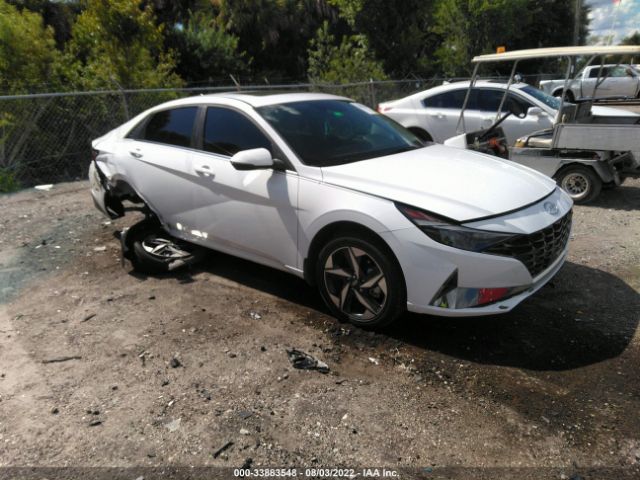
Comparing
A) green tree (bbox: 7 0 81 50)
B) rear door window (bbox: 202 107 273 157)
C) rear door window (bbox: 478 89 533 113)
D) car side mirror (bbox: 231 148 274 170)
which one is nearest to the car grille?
car side mirror (bbox: 231 148 274 170)

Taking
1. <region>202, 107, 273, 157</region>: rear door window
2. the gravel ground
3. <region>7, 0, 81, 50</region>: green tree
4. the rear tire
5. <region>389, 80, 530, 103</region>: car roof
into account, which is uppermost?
<region>7, 0, 81, 50</region>: green tree

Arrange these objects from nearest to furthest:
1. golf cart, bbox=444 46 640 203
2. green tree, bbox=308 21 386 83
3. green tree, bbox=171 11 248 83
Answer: golf cart, bbox=444 46 640 203, green tree, bbox=308 21 386 83, green tree, bbox=171 11 248 83

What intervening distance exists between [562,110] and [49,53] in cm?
921

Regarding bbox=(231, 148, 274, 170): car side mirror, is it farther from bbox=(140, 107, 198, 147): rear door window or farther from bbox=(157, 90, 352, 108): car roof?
bbox=(140, 107, 198, 147): rear door window

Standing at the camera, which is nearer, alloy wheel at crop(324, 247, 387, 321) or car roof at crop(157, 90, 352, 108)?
alloy wheel at crop(324, 247, 387, 321)

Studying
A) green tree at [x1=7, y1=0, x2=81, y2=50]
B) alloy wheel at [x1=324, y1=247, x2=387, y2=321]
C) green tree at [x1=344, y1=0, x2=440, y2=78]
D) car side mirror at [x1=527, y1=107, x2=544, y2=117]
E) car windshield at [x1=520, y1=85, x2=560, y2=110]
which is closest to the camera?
alloy wheel at [x1=324, y1=247, x2=387, y2=321]

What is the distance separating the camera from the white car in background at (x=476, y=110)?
8281 mm

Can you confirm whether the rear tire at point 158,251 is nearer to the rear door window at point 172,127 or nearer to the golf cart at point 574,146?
the rear door window at point 172,127

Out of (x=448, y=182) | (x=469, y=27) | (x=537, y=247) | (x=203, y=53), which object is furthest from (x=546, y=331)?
(x=203, y=53)

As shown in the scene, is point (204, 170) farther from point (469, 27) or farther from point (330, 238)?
point (469, 27)

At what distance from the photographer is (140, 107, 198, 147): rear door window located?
14.9ft

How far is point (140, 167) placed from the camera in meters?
4.88

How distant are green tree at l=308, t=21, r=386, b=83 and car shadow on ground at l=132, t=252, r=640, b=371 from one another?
1147 centimetres

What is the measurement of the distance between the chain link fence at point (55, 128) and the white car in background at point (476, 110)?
2.41 m
